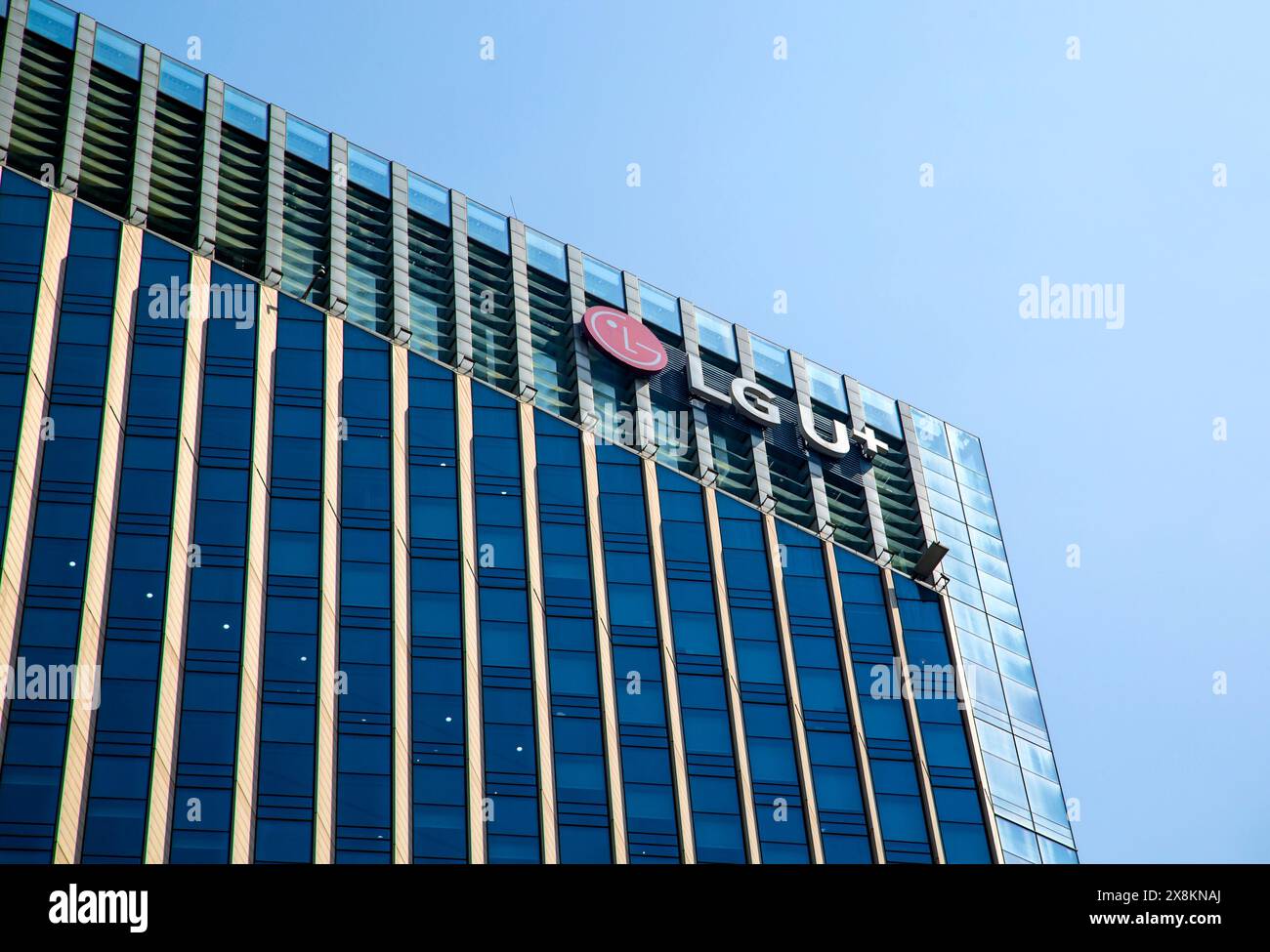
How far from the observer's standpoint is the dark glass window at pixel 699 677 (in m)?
66.2

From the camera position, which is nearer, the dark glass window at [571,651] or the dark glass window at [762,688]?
the dark glass window at [571,651]

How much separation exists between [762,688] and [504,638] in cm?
1029

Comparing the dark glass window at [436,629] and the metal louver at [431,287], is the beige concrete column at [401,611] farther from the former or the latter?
the metal louver at [431,287]

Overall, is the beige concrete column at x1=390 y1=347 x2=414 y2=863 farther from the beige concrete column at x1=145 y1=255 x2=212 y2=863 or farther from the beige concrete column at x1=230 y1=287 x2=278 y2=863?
the beige concrete column at x1=145 y1=255 x2=212 y2=863

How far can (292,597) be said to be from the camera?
68438 mm

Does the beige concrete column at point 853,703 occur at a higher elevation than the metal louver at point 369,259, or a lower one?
lower

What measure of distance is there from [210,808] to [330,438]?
725 inches

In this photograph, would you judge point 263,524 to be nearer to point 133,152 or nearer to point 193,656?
point 193,656

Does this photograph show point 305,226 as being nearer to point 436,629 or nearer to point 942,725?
point 436,629

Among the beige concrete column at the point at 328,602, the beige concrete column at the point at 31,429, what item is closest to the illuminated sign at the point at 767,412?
the beige concrete column at the point at 328,602

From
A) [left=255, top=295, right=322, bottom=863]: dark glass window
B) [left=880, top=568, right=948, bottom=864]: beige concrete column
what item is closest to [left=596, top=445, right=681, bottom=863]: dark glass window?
[left=880, top=568, right=948, bottom=864]: beige concrete column

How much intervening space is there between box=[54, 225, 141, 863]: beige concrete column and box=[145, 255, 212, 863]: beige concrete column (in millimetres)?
2189

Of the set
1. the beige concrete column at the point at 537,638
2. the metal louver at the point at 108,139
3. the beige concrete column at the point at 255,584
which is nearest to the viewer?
the beige concrete column at the point at 255,584

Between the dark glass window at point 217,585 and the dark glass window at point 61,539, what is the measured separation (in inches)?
159
